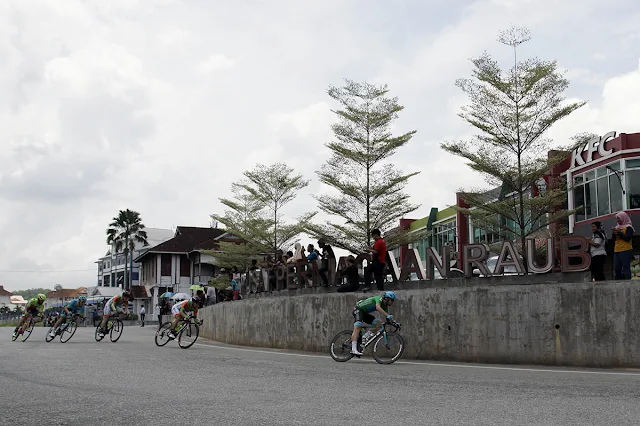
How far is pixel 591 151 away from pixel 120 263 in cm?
8085

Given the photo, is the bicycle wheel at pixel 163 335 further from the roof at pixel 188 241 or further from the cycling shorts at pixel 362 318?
the roof at pixel 188 241

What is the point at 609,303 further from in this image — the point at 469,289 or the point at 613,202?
the point at 613,202

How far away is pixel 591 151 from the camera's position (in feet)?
110

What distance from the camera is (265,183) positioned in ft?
154

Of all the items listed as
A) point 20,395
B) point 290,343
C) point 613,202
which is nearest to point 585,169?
point 613,202

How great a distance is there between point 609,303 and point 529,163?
13.7 m

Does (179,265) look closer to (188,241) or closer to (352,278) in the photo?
(188,241)

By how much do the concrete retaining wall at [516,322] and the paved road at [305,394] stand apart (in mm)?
1473

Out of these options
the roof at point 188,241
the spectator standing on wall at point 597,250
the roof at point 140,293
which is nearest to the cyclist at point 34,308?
the spectator standing on wall at point 597,250

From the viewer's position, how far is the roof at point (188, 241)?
6969cm

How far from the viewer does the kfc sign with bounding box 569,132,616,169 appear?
106ft

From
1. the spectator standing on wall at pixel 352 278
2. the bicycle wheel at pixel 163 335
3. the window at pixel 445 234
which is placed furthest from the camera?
the window at pixel 445 234

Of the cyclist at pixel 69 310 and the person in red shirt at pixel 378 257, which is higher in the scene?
the person in red shirt at pixel 378 257

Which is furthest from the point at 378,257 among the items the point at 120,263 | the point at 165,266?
the point at 120,263
